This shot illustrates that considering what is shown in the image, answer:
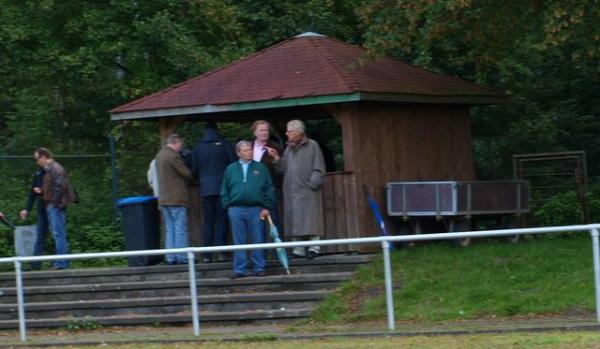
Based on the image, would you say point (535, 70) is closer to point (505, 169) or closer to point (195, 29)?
point (505, 169)

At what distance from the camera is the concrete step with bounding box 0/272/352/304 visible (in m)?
15.0

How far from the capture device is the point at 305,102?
640 inches

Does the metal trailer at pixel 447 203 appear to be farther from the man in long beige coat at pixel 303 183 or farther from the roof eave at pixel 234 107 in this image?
the roof eave at pixel 234 107

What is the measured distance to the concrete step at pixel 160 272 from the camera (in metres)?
15.4

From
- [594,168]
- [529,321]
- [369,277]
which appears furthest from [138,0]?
[529,321]

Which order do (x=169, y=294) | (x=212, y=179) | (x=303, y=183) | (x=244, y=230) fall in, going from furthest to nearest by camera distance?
(x=212, y=179) < (x=303, y=183) < (x=169, y=294) < (x=244, y=230)

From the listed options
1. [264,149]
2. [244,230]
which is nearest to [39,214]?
[264,149]

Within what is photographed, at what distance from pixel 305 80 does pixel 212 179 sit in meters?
1.85

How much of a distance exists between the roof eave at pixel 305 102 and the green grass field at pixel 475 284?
6.78 feet

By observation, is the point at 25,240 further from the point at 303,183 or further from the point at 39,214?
the point at 303,183

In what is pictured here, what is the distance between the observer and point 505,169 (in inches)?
938

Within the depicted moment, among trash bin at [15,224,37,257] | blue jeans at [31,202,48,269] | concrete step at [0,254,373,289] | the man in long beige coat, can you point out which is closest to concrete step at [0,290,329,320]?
concrete step at [0,254,373,289]

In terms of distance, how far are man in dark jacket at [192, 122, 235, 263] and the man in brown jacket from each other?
9.0 inches

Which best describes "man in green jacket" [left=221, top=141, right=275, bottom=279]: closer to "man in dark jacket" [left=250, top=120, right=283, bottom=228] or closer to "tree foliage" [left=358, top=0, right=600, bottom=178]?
"man in dark jacket" [left=250, top=120, right=283, bottom=228]
